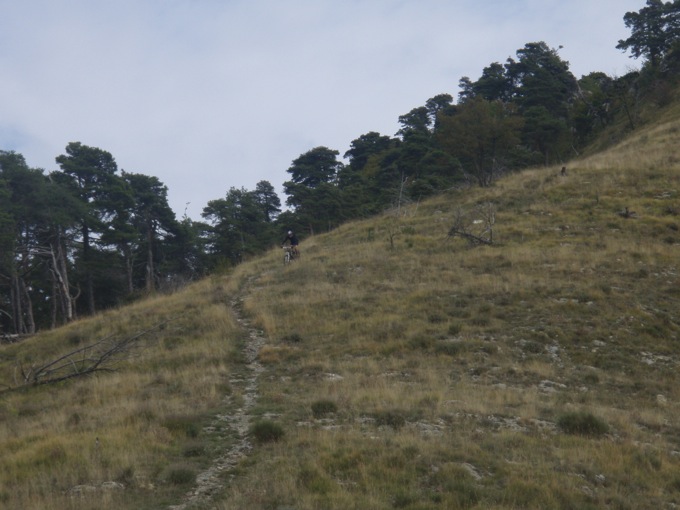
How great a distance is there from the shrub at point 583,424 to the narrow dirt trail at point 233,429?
453cm

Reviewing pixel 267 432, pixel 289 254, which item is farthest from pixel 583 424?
pixel 289 254

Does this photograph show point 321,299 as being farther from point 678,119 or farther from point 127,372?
point 678,119

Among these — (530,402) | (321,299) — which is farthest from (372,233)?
(530,402)

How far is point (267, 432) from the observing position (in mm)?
9211

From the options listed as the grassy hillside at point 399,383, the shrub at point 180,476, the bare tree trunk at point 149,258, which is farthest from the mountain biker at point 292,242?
the shrub at point 180,476

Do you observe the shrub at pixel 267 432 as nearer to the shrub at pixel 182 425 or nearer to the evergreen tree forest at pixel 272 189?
the shrub at pixel 182 425

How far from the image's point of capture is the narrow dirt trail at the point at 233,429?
24.2 ft

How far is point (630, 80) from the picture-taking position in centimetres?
5494

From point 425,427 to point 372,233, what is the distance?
22.0 metres

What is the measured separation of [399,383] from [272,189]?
178ft

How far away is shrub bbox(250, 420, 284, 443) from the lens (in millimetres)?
9141

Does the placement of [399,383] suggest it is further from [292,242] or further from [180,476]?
[292,242]

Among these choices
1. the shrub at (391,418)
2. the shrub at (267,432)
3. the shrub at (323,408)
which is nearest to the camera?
the shrub at (267,432)

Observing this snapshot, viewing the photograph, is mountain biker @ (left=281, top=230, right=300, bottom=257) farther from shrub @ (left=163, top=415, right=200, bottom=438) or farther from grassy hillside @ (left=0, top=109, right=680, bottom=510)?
shrub @ (left=163, top=415, right=200, bottom=438)
